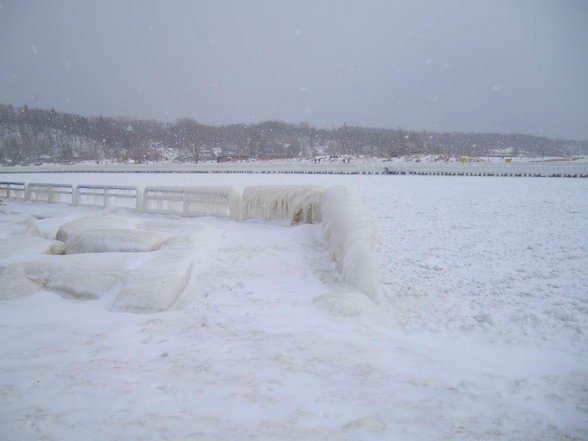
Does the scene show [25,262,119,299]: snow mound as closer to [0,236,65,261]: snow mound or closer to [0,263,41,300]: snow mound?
[0,263,41,300]: snow mound

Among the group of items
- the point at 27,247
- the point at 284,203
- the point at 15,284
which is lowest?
the point at 15,284

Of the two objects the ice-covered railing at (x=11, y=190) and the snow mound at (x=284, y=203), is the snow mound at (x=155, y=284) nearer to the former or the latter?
the snow mound at (x=284, y=203)

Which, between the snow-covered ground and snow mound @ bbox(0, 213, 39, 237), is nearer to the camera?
the snow-covered ground

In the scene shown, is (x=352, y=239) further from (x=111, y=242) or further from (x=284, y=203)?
(x=284, y=203)

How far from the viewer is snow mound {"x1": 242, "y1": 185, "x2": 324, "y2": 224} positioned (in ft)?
38.1

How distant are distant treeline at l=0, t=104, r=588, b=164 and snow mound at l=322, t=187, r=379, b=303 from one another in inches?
3594

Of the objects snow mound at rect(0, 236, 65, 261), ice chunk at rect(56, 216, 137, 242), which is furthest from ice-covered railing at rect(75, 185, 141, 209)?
snow mound at rect(0, 236, 65, 261)

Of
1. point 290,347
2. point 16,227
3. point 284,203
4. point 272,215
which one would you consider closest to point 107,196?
point 16,227

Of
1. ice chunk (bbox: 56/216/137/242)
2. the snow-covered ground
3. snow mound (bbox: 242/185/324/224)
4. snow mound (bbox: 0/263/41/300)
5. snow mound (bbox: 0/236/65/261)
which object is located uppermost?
snow mound (bbox: 242/185/324/224)

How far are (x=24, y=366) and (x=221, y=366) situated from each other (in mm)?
1994

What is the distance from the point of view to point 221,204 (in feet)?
43.1

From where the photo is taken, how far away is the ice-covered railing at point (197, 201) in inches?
503

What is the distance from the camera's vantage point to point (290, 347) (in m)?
4.41

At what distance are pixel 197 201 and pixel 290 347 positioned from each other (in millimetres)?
9771
